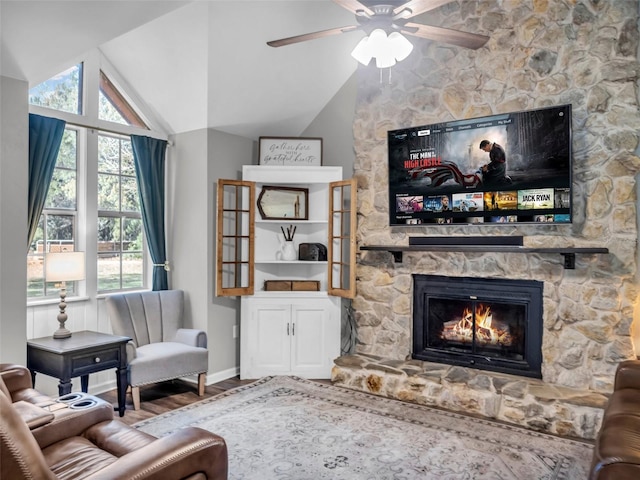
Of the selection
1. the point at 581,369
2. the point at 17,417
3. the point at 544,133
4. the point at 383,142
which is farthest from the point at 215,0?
the point at 581,369

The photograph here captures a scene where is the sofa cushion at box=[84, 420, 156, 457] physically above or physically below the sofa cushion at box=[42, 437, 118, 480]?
above

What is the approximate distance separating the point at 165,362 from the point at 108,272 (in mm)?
1136

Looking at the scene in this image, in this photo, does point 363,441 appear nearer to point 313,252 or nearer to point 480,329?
point 480,329

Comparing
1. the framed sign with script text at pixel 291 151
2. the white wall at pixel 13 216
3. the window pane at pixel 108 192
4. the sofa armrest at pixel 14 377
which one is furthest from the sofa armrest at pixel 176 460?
the framed sign with script text at pixel 291 151

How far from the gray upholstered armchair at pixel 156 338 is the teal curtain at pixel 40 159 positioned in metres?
0.93

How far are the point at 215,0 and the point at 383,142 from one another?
1.97 metres

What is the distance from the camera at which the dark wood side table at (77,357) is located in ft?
10.9

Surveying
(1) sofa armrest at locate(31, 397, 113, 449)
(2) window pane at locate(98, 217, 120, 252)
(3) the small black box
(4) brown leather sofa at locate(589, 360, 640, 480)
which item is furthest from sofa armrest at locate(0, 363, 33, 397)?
(4) brown leather sofa at locate(589, 360, 640, 480)

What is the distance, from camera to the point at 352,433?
3.34 m

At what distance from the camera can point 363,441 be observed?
3207 mm

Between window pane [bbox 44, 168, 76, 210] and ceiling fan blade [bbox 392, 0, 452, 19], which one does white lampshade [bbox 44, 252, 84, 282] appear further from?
ceiling fan blade [bbox 392, 0, 452, 19]

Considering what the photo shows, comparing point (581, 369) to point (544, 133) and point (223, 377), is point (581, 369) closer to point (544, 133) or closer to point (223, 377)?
point (544, 133)

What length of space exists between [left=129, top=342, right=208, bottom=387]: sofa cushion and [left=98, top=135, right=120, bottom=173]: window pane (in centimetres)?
169

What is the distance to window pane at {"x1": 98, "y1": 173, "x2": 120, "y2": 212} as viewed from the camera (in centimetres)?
440
